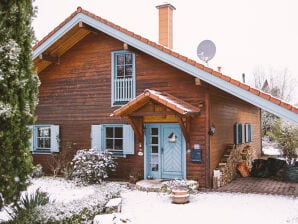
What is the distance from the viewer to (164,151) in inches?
448

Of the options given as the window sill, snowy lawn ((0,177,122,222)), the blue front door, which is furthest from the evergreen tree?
the window sill

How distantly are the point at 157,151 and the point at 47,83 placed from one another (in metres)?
5.16

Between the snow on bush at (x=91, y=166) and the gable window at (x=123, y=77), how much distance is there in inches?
78.5

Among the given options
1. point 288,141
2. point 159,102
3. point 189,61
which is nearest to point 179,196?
point 159,102

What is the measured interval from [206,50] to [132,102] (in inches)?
200

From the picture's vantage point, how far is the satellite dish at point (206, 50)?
540 inches

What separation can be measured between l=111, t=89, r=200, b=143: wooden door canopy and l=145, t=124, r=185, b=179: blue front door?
Result: 434 mm

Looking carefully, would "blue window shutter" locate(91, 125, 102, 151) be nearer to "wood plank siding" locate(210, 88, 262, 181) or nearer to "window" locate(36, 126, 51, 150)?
"window" locate(36, 126, 51, 150)

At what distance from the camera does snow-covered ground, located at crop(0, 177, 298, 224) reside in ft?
24.3

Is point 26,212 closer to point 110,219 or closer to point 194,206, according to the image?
point 110,219

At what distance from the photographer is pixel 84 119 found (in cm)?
1253

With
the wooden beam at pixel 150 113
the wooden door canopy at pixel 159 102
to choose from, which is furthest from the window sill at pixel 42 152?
the wooden beam at pixel 150 113

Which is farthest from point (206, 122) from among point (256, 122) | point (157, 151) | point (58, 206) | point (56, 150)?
point (256, 122)

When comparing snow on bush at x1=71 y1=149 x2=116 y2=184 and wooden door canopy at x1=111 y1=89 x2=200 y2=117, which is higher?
wooden door canopy at x1=111 y1=89 x2=200 y2=117
